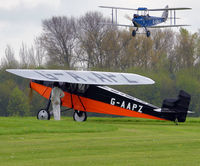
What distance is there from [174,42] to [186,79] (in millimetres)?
13524

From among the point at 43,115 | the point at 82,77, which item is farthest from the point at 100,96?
the point at 43,115

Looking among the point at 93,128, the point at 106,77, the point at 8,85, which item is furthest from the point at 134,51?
the point at 93,128

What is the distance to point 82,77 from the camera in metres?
30.5

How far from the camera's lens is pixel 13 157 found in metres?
14.4

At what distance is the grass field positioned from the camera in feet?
45.1

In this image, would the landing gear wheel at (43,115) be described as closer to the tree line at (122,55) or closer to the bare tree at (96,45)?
the tree line at (122,55)

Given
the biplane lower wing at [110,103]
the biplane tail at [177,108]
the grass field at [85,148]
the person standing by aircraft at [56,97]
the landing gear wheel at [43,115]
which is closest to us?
the grass field at [85,148]

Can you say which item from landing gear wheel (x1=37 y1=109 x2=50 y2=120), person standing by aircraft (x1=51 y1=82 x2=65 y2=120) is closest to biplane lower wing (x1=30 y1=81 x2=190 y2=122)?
person standing by aircraft (x1=51 y1=82 x2=65 y2=120)

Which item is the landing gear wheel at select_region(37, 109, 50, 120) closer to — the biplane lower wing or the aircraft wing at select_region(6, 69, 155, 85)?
the biplane lower wing

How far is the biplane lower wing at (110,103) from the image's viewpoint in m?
29.4

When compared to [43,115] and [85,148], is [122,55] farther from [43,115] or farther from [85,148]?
[85,148]

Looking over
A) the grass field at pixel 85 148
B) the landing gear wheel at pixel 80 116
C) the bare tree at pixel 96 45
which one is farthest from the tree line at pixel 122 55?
the grass field at pixel 85 148

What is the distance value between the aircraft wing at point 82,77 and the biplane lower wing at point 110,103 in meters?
0.74

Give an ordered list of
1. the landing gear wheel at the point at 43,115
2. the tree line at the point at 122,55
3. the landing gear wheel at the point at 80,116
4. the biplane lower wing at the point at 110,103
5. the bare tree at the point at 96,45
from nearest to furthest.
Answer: the biplane lower wing at the point at 110,103 → the landing gear wheel at the point at 43,115 → the landing gear wheel at the point at 80,116 → the tree line at the point at 122,55 → the bare tree at the point at 96,45
